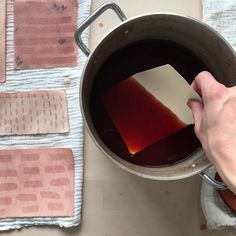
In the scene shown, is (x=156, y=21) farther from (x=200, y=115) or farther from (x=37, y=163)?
(x=37, y=163)

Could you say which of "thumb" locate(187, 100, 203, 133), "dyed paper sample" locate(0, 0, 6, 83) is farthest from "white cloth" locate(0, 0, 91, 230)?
"thumb" locate(187, 100, 203, 133)

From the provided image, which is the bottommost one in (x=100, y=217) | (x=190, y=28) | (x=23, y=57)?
(x=100, y=217)

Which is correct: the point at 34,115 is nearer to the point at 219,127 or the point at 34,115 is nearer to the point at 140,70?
the point at 140,70

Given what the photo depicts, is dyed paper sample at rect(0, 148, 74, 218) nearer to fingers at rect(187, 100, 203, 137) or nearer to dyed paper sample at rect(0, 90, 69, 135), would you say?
dyed paper sample at rect(0, 90, 69, 135)

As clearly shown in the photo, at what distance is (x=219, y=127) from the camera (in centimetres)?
48

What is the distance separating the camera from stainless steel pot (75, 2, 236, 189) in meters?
0.51

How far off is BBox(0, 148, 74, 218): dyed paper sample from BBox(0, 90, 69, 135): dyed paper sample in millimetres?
31

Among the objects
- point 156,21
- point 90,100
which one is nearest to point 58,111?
point 90,100

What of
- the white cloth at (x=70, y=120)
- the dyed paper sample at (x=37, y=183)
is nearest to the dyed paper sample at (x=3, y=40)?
the white cloth at (x=70, y=120)

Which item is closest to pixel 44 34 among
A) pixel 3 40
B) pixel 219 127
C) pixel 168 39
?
pixel 3 40

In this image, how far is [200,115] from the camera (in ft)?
1.75

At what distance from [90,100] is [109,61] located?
57 mm

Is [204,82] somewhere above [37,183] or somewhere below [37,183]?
above

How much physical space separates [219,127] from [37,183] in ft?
0.92
